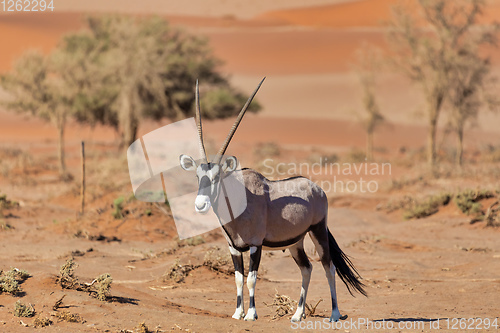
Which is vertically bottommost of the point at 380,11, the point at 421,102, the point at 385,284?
the point at 385,284

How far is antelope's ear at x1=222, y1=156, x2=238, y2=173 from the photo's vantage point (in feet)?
22.8

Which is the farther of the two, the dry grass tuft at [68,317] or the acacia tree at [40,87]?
the acacia tree at [40,87]

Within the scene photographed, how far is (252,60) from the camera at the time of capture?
279 ft

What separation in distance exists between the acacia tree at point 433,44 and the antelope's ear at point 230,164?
22543 millimetres

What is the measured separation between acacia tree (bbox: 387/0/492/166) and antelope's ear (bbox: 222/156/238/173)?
22.5 m

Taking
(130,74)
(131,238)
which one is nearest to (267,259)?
(131,238)

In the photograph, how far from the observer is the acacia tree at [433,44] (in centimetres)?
2877

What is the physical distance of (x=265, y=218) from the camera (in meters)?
7.43

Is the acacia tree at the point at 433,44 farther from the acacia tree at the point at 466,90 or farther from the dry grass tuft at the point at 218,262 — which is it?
the dry grass tuft at the point at 218,262

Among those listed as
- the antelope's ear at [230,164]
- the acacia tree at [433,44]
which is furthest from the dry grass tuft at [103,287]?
the acacia tree at [433,44]

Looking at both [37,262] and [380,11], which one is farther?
[380,11]

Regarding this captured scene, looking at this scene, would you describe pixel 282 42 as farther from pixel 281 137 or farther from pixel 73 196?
pixel 73 196

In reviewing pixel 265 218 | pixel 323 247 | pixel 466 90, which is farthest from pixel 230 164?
pixel 466 90

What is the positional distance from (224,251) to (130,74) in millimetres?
19228
